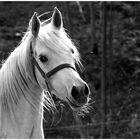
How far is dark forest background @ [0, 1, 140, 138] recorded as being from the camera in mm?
7910

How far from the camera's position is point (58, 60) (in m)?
3.19

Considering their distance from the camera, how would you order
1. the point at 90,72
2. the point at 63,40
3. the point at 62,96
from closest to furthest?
1. the point at 62,96
2. the point at 63,40
3. the point at 90,72

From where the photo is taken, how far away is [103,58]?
7.70 metres

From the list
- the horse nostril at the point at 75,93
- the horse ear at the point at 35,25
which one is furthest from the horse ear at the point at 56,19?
the horse nostril at the point at 75,93

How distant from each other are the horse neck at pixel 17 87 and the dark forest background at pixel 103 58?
12.3 ft

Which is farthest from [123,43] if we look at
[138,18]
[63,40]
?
[63,40]

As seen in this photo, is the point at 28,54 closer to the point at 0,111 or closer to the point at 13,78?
the point at 13,78

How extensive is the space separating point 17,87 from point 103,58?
4.52 metres

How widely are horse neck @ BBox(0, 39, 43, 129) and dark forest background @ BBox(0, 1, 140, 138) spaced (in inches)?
148

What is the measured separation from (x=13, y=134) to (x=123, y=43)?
26.2ft

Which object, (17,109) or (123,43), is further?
(123,43)

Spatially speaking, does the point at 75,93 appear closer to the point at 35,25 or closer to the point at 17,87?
the point at 17,87

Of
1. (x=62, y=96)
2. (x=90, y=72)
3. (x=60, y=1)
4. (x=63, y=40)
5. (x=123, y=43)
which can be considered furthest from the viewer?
(x=123, y=43)

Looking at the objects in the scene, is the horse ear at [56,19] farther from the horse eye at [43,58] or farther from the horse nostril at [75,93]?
the horse nostril at [75,93]
